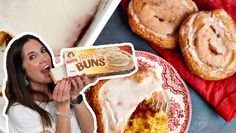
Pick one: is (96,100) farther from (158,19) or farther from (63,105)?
(158,19)

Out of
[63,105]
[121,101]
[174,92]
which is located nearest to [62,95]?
[63,105]

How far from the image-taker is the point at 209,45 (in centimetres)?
82

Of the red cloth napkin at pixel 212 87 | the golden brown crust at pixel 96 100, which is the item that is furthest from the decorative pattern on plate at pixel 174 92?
the golden brown crust at pixel 96 100

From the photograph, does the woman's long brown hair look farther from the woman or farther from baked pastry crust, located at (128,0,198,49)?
baked pastry crust, located at (128,0,198,49)

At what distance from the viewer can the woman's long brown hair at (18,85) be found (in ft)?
1.99

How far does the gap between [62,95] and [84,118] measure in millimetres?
49

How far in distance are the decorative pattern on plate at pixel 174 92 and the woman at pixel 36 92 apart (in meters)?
0.22

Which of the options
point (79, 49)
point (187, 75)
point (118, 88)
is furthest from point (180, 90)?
point (79, 49)

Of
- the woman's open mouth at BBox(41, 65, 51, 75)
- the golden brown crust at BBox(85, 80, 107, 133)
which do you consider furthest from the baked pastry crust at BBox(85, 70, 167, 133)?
the woman's open mouth at BBox(41, 65, 51, 75)

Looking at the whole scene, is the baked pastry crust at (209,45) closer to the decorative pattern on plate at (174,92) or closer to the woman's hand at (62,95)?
the decorative pattern on plate at (174,92)

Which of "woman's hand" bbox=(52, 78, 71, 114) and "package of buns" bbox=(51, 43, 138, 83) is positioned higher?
"package of buns" bbox=(51, 43, 138, 83)

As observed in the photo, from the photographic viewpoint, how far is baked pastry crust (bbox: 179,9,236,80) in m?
0.81

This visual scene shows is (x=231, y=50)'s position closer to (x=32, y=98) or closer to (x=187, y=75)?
(x=187, y=75)

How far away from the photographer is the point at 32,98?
614 mm
